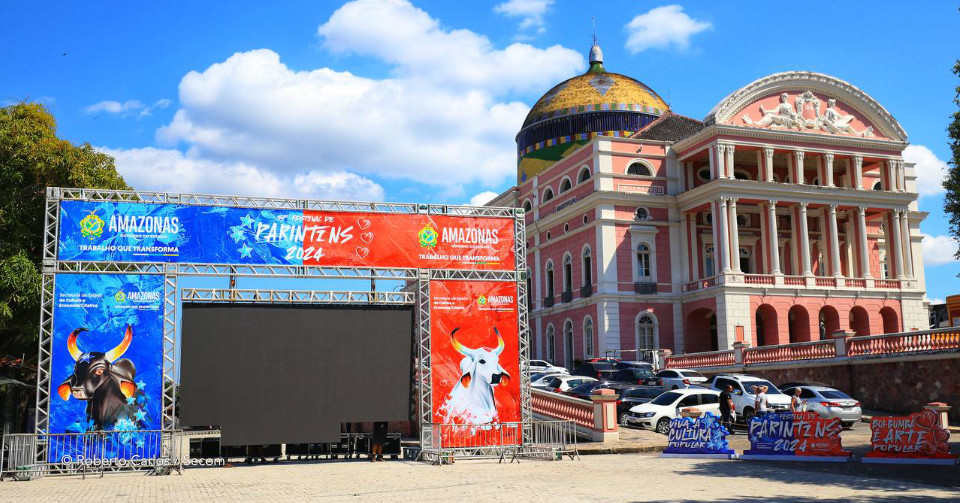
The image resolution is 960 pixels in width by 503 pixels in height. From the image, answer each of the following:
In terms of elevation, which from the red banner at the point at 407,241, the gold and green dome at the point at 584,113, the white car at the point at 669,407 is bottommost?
the white car at the point at 669,407

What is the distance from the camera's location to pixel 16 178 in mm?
24578

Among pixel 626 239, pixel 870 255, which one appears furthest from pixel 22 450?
pixel 870 255

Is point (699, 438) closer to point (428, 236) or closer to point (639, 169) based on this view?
point (428, 236)

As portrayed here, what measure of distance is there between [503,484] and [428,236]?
7963 millimetres

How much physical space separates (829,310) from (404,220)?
32629 mm

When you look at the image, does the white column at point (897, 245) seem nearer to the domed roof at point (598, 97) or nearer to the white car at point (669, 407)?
the domed roof at point (598, 97)

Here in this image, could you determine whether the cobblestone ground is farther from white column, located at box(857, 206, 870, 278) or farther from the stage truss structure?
white column, located at box(857, 206, 870, 278)

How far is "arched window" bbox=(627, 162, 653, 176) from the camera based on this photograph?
49.6 meters

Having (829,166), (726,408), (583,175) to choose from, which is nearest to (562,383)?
(726,408)

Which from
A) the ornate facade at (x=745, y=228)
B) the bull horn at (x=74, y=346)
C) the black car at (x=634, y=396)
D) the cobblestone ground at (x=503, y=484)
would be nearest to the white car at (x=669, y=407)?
the black car at (x=634, y=396)

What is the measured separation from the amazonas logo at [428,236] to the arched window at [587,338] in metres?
27.8

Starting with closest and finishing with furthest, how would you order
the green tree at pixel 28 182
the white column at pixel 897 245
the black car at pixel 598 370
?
the green tree at pixel 28 182 → the black car at pixel 598 370 → the white column at pixel 897 245

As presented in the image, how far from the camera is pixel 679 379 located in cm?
3312

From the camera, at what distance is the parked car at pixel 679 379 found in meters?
32.6
